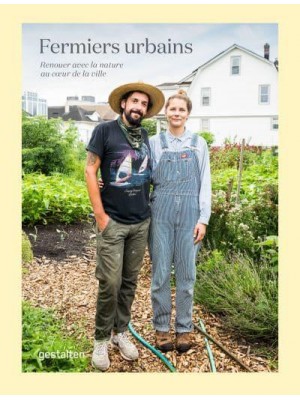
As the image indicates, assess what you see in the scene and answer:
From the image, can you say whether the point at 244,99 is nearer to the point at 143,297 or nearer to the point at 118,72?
the point at 118,72

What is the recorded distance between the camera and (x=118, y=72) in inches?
162

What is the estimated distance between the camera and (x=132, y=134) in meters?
3.82

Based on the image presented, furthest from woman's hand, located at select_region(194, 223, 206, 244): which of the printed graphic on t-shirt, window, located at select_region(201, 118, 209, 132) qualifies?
window, located at select_region(201, 118, 209, 132)

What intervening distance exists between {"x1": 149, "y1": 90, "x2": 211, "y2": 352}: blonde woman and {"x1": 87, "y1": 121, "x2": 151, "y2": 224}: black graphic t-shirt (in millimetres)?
184

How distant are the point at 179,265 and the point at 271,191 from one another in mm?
1608

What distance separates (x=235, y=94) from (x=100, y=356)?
233 centimetres

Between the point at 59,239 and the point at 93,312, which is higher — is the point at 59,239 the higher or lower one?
the higher one

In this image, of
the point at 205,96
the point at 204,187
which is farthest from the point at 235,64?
the point at 204,187

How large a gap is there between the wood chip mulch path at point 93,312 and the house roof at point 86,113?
1.48 metres

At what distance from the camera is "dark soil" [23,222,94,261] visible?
5.54 m

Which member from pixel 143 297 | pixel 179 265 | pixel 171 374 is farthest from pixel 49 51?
pixel 171 374

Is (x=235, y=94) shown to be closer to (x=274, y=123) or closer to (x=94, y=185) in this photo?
(x=274, y=123)

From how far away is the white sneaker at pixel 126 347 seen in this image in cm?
414

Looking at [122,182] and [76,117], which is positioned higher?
[76,117]
